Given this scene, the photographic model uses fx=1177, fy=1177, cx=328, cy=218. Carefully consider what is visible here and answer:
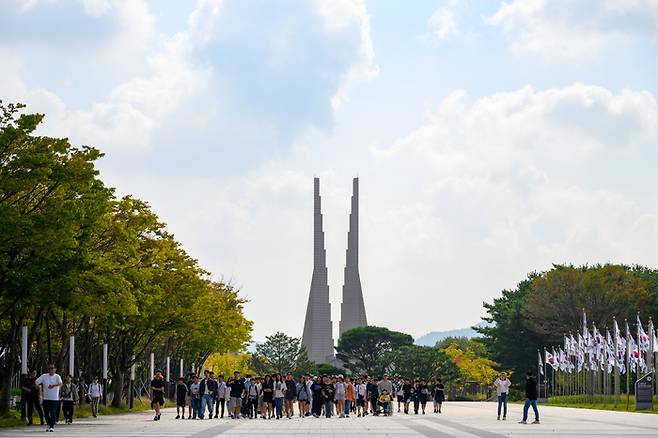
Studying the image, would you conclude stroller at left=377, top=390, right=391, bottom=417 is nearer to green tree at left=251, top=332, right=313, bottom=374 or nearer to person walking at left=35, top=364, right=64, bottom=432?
person walking at left=35, top=364, right=64, bottom=432

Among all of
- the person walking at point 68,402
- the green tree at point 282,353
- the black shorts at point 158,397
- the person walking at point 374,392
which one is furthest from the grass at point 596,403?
the green tree at point 282,353

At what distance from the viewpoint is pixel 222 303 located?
73562 millimetres

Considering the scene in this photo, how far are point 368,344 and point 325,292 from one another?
26378 millimetres

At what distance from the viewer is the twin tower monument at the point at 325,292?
168 meters

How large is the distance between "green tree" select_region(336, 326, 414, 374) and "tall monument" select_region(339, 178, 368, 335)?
21.3 m

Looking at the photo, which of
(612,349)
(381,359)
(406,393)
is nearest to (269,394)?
(406,393)

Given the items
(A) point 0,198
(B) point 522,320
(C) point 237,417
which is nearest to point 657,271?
(B) point 522,320

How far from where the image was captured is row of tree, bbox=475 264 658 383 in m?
89.3

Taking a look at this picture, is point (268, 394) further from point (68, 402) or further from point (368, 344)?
point (368, 344)

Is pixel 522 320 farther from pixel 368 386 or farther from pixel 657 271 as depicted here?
pixel 368 386

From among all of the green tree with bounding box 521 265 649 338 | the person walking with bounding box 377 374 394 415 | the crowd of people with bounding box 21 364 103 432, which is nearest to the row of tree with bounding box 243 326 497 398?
the green tree with bounding box 521 265 649 338

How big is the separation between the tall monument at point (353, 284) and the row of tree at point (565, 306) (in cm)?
6729

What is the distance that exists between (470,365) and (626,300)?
2037 inches

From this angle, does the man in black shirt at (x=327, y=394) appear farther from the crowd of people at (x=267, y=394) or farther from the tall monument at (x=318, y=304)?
the tall monument at (x=318, y=304)
